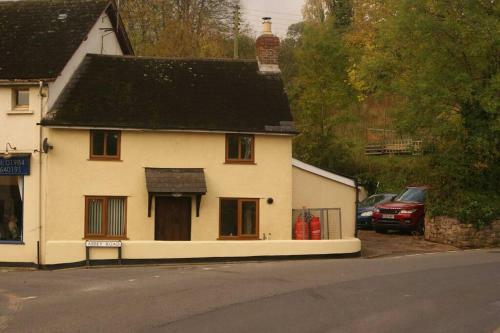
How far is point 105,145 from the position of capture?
25.5 meters

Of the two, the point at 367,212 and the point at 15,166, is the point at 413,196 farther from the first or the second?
the point at 15,166

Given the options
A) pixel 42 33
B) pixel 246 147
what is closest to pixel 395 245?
pixel 246 147

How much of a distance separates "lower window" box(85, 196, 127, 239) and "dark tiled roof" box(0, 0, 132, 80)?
15.6 ft

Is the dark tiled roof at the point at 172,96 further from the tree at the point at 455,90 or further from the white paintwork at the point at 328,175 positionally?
the tree at the point at 455,90

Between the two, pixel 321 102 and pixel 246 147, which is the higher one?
pixel 321 102

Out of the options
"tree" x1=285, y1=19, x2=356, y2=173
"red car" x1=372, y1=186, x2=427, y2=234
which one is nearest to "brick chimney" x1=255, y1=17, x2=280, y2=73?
"red car" x1=372, y1=186, x2=427, y2=234

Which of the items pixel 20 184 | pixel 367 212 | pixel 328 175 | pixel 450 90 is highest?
pixel 450 90

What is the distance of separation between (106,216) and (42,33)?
8020 mm

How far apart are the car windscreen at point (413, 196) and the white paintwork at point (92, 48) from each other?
1400cm

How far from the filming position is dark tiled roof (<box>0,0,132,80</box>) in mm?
25688

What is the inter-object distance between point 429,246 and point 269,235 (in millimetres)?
5899

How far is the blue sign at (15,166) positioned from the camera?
82.4 feet

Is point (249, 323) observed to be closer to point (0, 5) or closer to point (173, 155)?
point (173, 155)

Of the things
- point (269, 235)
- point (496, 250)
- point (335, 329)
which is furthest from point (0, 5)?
point (335, 329)
